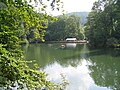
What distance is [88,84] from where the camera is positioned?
19.8m

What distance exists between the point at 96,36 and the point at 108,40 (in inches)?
140

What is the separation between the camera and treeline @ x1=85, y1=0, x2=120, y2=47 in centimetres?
5253

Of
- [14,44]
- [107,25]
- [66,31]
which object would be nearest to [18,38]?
[14,44]

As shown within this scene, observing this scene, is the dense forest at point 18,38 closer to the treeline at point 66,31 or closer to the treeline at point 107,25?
the treeline at point 107,25

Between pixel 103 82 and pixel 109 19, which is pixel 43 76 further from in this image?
pixel 109 19

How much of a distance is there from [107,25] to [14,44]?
52.0 m

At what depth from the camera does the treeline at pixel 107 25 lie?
52.5m

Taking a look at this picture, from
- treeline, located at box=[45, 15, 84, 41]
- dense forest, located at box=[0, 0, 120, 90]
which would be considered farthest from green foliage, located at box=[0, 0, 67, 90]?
treeline, located at box=[45, 15, 84, 41]

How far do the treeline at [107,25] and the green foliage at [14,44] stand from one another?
4801 centimetres

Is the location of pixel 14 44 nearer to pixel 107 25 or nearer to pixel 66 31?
pixel 107 25

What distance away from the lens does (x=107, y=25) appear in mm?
54625

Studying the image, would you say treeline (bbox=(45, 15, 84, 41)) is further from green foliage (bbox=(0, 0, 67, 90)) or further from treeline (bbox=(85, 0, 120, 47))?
green foliage (bbox=(0, 0, 67, 90))

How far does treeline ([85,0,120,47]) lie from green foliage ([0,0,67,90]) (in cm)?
4801

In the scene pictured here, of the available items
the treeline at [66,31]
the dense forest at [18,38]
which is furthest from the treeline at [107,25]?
the dense forest at [18,38]
